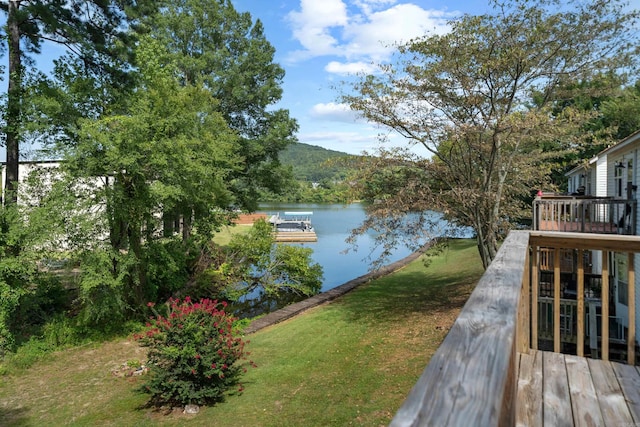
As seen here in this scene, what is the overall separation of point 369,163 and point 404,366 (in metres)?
4.89

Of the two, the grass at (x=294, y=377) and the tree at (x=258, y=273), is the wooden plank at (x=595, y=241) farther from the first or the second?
the tree at (x=258, y=273)

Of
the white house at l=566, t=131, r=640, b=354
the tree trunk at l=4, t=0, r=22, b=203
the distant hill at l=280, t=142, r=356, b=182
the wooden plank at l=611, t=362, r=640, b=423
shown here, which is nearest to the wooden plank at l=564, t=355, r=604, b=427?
the wooden plank at l=611, t=362, r=640, b=423

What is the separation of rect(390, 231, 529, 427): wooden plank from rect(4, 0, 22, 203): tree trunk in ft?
40.5

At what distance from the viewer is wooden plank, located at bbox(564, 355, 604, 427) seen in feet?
6.61

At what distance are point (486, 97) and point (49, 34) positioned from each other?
12.0m

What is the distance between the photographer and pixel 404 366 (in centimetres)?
688

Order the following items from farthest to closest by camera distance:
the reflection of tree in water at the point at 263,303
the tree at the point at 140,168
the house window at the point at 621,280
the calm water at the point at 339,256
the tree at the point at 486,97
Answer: the calm water at the point at 339,256
the reflection of tree in water at the point at 263,303
the house window at the point at 621,280
the tree at the point at 140,168
the tree at the point at 486,97

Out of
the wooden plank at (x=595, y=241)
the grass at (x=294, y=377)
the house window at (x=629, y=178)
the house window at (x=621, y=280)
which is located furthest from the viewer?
the house window at (x=621, y=280)

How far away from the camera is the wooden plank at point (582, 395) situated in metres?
2.01

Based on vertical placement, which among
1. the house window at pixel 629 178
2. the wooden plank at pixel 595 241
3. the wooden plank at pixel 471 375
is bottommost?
the wooden plank at pixel 471 375

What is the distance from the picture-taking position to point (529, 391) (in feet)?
7.41

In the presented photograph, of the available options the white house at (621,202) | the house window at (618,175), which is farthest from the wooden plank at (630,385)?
the house window at (618,175)

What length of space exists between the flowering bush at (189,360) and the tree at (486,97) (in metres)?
4.58

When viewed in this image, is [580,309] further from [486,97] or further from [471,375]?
[486,97]
